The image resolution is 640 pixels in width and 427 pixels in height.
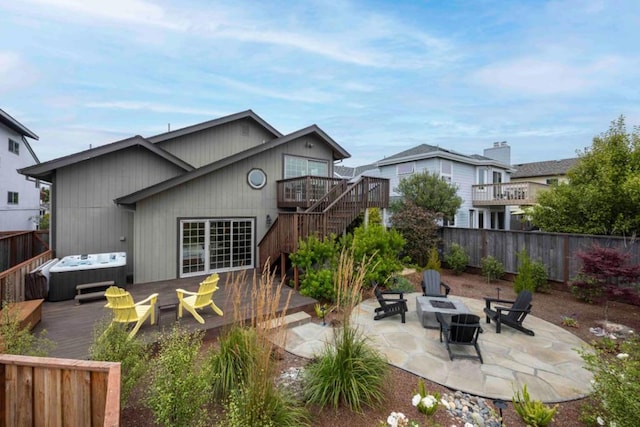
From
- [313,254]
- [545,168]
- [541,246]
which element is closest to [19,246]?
[313,254]

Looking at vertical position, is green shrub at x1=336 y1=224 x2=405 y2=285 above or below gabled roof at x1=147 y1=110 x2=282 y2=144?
below

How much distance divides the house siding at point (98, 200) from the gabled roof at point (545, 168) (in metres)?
28.4

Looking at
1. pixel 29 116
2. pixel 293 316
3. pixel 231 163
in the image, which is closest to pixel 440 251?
pixel 293 316

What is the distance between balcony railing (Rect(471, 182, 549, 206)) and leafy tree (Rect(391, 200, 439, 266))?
9.06 m

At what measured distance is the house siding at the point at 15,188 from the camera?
15.3 m

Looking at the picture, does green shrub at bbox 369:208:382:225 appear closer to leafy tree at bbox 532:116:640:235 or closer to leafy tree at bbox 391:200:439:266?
leafy tree at bbox 391:200:439:266

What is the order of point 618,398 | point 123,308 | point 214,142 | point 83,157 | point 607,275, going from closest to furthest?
point 618,398 → point 123,308 → point 607,275 → point 83,157 → point 214,142

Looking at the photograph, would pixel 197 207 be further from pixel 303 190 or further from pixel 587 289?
pixel 587 289

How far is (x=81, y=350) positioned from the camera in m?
4.50

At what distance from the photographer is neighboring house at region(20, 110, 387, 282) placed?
8.72 meters

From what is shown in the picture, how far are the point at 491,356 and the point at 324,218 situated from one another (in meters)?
5.35

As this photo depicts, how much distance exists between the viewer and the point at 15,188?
671 inches

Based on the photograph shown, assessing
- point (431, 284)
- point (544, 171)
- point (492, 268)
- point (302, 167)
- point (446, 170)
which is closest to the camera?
point (431, 284)

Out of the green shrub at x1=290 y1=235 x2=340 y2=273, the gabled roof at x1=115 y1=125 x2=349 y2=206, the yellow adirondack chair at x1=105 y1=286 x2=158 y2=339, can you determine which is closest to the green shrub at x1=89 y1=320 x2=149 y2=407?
the yellow adirondack chair at x1=105 y1=286 x2=158 y2=339
